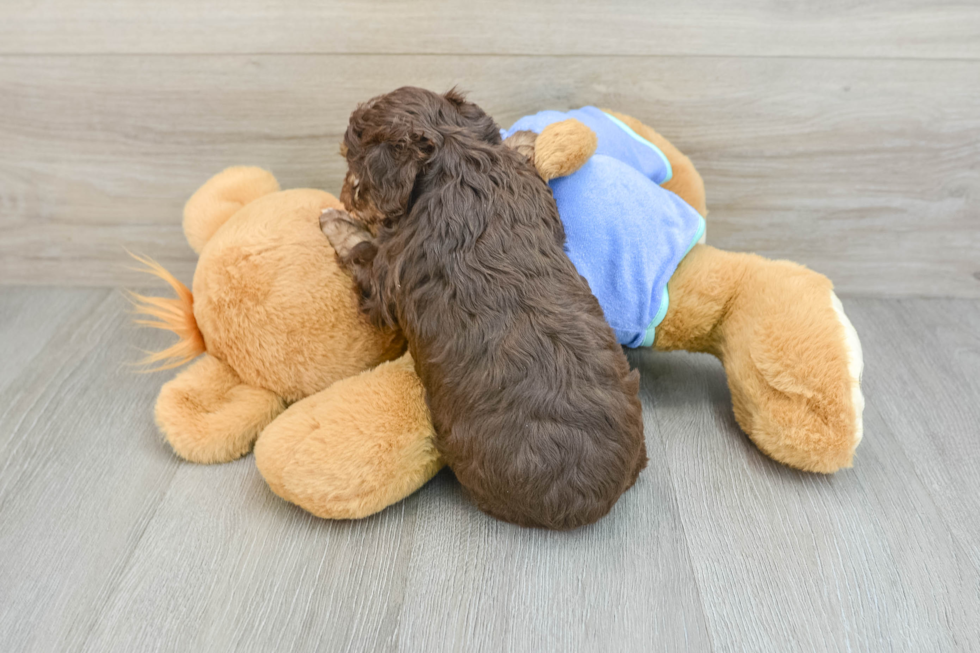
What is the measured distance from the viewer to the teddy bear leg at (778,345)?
0.72 m

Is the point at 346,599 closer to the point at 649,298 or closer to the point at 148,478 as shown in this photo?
the point at 148,478

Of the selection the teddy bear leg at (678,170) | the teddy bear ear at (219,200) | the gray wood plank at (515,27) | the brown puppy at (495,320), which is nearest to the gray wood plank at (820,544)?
the brown puppy at (495,320)

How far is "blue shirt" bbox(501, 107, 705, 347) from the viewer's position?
2.45ft

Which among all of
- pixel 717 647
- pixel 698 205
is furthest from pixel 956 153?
pixel 717 647

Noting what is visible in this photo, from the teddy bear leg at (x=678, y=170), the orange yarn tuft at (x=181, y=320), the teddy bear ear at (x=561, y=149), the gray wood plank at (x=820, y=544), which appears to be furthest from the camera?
the teddy bear leg at (x=678, y=170)

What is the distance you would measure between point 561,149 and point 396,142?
7.2 inches

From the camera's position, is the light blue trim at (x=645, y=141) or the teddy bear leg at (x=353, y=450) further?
the light blue trim at (x=645, y=141)

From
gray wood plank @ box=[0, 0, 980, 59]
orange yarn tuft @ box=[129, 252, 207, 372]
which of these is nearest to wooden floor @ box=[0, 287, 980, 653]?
orange yarn tuft @ box=[129, 252, 207, 372]

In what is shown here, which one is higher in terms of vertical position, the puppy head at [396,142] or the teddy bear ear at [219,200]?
the puppy head at [396,142]

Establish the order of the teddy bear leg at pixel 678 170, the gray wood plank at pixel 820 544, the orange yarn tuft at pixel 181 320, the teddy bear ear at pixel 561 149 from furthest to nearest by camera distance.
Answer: the teddy bear leg at pixel 678 170, the orange yarn tuft at pixel 181 320, the teddy bear ear at pixel 561 149, the gray wood plank at pixel 820 544

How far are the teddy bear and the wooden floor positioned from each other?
52 mm

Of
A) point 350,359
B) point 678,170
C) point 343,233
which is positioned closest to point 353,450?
point 350,359

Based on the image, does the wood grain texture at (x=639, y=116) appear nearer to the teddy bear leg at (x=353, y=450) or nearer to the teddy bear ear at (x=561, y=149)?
the teddy bear ear at (x=561, y=149)

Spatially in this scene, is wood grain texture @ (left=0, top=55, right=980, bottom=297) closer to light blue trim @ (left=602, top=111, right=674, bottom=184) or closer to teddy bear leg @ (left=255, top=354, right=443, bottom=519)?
light blue trim @ (left=602, top=111, right=674, bottom=184)
